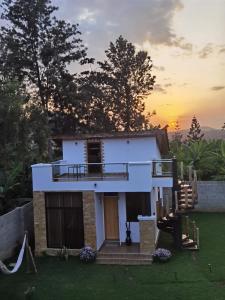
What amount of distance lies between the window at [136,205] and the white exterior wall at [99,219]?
1238 millimetres

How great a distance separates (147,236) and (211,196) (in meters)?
11.0

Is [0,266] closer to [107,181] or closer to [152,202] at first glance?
[107,181]

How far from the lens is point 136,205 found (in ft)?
64.2

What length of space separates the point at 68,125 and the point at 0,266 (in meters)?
26.1

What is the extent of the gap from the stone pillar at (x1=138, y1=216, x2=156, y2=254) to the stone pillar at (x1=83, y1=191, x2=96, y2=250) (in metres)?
2.12

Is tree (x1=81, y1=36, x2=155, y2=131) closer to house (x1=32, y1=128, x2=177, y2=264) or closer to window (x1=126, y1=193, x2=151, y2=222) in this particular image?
house (x1=32, y1=128, x2=177, y2=264)

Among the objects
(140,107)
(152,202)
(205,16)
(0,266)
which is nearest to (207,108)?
(205,16)

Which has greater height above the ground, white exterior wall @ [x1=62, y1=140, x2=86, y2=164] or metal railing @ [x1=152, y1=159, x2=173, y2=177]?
white exterior wall @ [x1=62, y1=140, x2=86, y2=164]

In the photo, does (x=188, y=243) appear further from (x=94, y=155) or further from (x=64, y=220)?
(x=94, y=155)

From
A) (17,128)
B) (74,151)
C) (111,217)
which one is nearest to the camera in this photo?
(17,128)

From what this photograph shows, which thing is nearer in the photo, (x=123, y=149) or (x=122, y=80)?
(x=123, y=149)

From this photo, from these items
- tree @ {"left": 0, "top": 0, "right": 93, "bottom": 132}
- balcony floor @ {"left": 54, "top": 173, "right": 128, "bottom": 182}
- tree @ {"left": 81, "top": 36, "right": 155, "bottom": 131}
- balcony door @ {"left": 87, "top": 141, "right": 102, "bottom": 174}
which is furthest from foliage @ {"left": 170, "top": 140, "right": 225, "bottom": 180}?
tree @ {"left": 81, "top": 36, "right": 155, "bottom": 131}

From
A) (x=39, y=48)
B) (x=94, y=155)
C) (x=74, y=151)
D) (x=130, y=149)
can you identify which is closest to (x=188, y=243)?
(x=130, y=149)

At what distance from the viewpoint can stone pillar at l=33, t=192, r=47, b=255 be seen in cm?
1897
